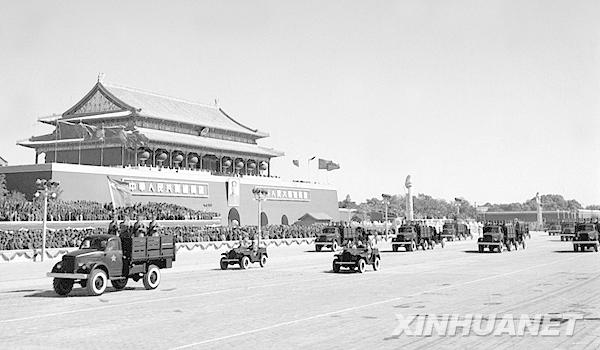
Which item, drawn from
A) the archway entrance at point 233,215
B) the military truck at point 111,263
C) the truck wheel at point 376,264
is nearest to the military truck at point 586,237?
the truck wheel at point 376,264

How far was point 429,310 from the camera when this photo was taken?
44.6 feet

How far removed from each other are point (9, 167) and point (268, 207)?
27.1m

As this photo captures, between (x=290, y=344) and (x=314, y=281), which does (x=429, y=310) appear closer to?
(x=290, y=344)

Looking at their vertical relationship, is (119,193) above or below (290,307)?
above

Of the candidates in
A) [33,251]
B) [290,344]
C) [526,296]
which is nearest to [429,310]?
[526,296]

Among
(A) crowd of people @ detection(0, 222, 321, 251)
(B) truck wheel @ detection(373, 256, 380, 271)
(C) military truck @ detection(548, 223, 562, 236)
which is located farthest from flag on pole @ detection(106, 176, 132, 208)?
(C) military truck @ detection(548, 223, 562, 236)

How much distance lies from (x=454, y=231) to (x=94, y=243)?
2036 inches

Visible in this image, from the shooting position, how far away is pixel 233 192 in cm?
6191

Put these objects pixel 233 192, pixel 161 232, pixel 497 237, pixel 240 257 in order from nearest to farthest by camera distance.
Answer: pixel 240 257, pixel 161 232, pixel 497 237, pixel 233 192

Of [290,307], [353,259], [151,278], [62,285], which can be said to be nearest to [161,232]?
[353,259]

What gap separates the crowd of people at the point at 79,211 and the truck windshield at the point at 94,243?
577 inches

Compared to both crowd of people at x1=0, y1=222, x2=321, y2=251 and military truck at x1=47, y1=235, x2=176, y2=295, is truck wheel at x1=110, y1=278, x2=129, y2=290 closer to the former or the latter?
military truck at x1=47, y1=235, x2=176, y2=295

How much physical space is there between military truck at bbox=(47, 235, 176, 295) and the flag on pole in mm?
31384

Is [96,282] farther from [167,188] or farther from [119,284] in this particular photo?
[167,188]
